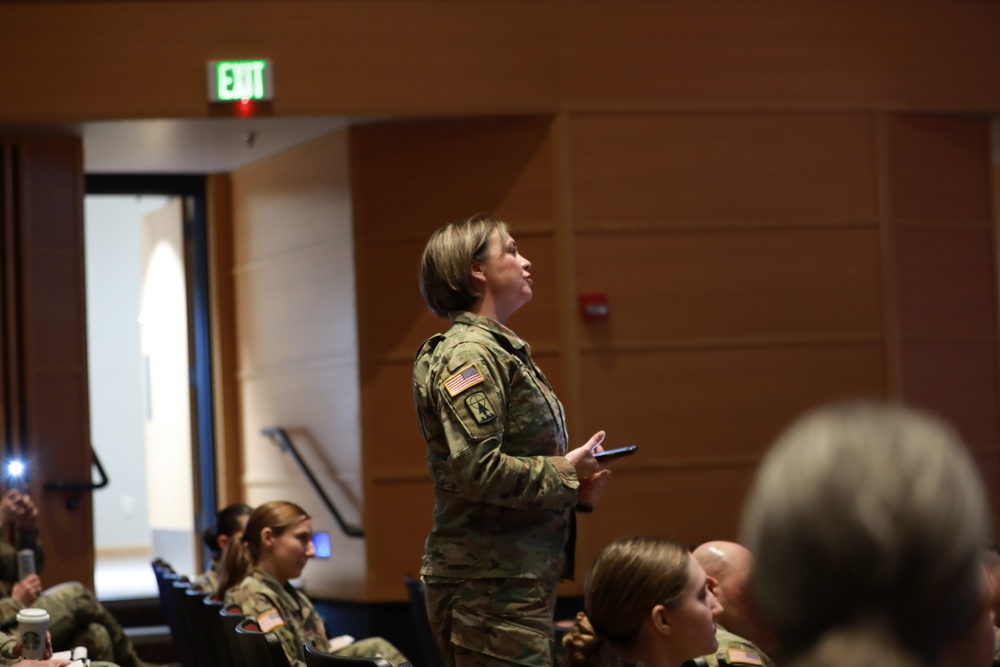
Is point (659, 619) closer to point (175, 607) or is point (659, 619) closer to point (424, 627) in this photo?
point (424, 627)

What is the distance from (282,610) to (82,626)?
3.02ft

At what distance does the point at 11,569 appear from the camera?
424 cm

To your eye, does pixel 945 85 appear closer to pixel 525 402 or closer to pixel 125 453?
pixel 525 402

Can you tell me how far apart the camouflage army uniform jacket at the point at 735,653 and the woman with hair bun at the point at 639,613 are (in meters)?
0.16

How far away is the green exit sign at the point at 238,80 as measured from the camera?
5.37 m

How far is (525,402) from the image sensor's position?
2.26 meters

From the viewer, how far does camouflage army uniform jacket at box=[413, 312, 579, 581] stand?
2145 millimetres

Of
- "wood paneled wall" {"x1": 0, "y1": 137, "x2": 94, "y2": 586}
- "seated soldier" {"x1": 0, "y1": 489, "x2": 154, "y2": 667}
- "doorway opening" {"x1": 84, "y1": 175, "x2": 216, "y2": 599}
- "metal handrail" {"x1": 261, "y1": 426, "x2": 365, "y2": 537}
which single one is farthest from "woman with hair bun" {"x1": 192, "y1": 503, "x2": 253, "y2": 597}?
"doorway opening" {"x1": 84, "y1": 175, "x2": 216, "y2": 599}

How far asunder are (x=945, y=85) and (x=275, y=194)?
3332 mm

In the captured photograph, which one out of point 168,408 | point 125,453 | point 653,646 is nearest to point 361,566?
point 168,408


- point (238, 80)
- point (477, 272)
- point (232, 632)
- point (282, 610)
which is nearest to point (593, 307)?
point (238, 80)

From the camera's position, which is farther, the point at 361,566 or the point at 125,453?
the point at 125,453

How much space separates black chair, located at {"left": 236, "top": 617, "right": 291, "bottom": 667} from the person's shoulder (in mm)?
851

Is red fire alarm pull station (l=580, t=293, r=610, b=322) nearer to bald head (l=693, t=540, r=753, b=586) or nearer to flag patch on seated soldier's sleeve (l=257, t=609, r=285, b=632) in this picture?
flag patch on seated soldier's sleeve (l=257, t=609, r=285, b=632)
